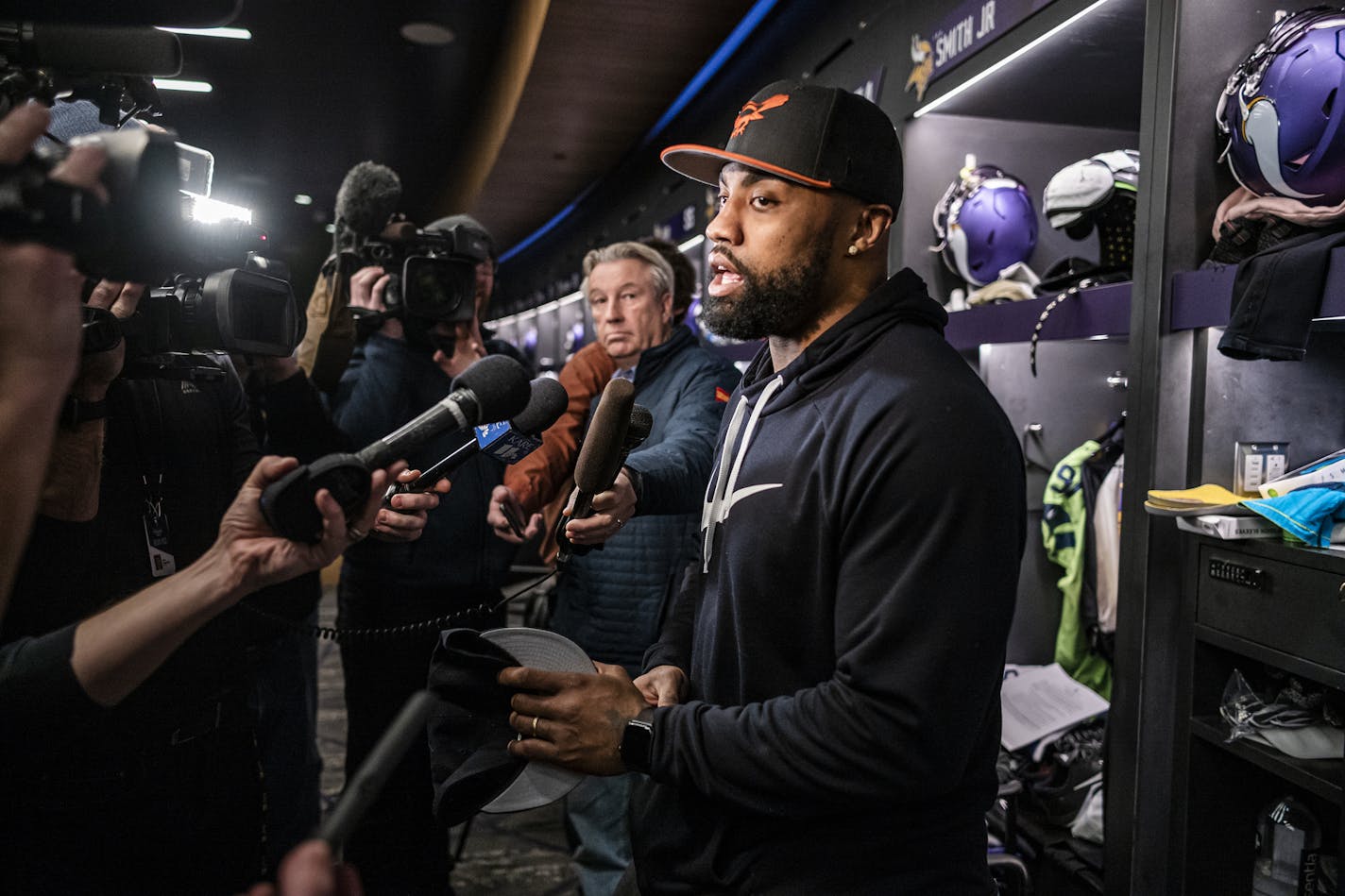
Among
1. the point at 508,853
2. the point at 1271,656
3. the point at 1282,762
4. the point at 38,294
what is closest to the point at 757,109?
the point at 38,294

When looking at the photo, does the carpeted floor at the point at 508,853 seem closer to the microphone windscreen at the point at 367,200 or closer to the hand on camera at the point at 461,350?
the hand on camera at the point at 461,350

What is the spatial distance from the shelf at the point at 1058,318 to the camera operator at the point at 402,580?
1.30 metres

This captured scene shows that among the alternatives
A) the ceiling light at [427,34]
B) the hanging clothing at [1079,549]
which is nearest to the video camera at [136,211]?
the hanging clothing at [1079,549]

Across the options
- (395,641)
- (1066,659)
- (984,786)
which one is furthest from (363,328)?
(1066,659)

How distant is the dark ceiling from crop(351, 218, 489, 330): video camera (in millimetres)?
899

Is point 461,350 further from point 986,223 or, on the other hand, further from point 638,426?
point 986,223

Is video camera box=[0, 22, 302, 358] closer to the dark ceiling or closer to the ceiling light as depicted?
the dark ceiling

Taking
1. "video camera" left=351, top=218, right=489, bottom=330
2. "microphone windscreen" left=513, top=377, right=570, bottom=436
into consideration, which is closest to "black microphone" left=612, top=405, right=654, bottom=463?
"microphone windscreen" left=513, top=377, right=570, bottom=436

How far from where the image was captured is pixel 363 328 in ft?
7.68

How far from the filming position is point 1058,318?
2.16 m

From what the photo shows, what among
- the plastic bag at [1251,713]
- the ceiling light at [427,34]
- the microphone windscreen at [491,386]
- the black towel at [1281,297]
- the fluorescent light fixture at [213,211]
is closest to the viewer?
the microphone windscreen at [491,386]

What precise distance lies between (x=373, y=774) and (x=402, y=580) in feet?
6.07

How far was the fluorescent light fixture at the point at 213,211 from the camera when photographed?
3.94 ft

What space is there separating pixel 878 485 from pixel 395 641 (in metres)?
1.67
